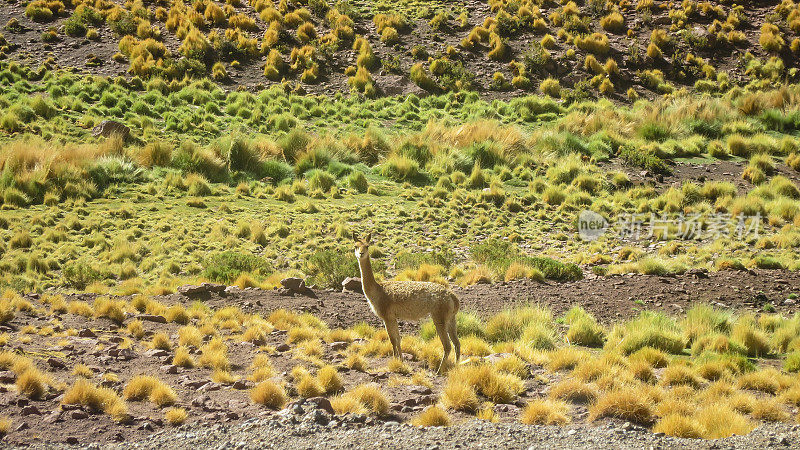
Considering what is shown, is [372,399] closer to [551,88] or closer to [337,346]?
[337,346]

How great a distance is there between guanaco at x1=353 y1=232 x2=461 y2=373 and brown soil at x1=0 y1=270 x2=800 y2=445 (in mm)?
593

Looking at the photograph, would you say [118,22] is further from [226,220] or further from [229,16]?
[226,220]

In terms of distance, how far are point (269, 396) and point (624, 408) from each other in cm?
377

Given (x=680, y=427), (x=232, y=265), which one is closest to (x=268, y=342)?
(x=232, y=265)

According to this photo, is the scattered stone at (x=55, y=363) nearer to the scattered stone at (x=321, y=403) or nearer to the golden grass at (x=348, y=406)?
the scattered stone at (x=321, y=403)

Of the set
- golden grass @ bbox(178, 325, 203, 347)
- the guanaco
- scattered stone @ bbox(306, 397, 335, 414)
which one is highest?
the guanaco

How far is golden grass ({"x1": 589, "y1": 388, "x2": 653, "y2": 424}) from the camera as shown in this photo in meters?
7.36

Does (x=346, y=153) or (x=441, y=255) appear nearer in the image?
(x=441, y=255)

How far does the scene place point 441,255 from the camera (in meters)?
15.4

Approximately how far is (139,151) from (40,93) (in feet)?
25.1

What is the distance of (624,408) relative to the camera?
739cm

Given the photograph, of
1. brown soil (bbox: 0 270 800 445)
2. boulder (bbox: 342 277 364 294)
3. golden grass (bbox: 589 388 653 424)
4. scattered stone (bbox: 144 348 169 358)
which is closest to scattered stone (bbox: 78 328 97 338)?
brown soil (bbox: 0 270 800 445)

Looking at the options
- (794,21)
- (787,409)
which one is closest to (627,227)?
(787,409)

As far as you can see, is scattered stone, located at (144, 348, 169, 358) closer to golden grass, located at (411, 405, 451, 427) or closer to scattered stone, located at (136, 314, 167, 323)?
scattered stone, located at (136, 314, 167, 323)
